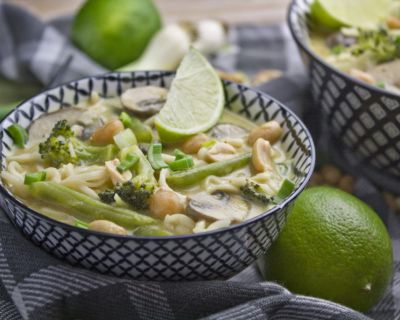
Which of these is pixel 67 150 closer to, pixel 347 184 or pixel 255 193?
pixel 255 193

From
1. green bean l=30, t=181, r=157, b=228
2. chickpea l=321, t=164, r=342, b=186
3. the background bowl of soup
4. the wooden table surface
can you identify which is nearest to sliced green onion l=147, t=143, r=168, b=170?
green bean l=30, t=181, r=157, b=228

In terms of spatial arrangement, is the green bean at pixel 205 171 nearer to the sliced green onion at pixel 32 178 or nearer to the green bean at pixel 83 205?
the green bean at pixel 83 205

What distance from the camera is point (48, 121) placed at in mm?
2936

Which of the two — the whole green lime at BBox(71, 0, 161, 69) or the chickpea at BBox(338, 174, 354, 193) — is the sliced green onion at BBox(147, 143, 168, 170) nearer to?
the chickpea at BBox(338, 174, 354, 193)

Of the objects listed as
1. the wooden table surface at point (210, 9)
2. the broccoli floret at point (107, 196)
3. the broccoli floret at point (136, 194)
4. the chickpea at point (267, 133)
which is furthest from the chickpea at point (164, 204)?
the wooden table surface at point (210, 9)

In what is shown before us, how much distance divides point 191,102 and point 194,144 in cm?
24

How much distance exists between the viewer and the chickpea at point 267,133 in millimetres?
2889

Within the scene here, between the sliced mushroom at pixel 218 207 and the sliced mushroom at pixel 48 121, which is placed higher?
the sliced mushroom at pixel 48 121

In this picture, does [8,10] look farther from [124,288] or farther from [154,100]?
[124,288]

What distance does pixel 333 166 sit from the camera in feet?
12.3

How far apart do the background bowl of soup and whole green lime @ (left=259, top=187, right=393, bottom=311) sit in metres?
0.50

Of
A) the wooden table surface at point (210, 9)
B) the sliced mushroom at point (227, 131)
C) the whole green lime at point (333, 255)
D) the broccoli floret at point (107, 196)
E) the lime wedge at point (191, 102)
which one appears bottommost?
the wooden table surface at point (210, 9)

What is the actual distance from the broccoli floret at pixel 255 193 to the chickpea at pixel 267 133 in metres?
0.36

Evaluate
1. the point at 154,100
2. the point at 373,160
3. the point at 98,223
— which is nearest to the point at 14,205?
the point at 98,223
